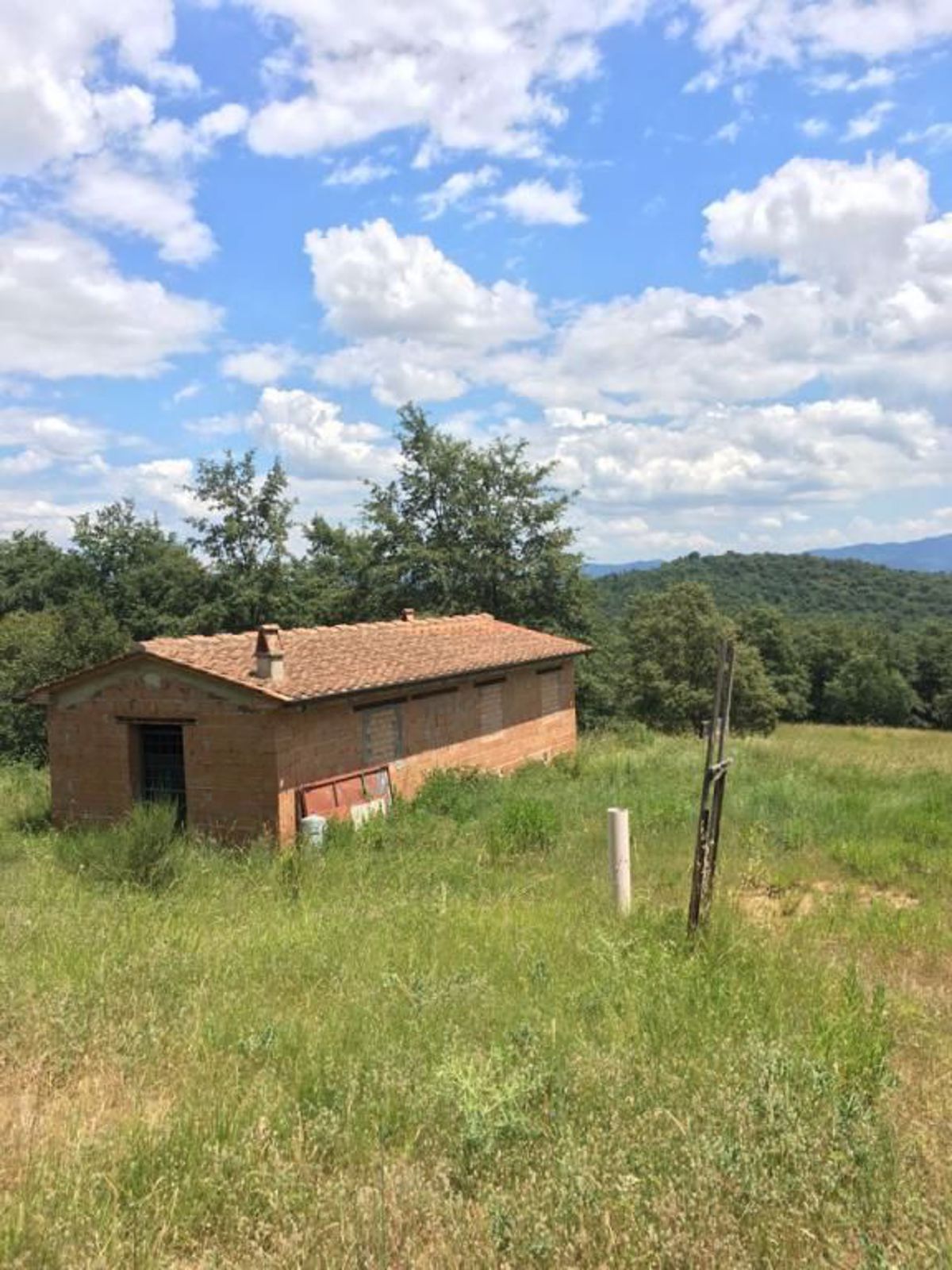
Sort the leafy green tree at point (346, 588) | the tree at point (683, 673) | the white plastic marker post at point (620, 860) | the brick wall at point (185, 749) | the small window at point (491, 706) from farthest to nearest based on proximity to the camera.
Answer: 1. the tree at point (683, 673)
2. the leafy green tree at point (346, 588)
3. the small window at point (491, 706)
4. the brick wall at point (185, 749)
5. the white plastic marker post at point (620, 860)

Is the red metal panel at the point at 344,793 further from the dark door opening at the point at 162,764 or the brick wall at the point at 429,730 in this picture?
the dark door opening at the point at 162,764

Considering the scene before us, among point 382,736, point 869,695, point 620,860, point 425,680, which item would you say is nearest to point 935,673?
point 869,695

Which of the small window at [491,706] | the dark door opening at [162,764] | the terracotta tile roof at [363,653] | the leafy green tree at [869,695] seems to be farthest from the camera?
the leafy green tree at [869,695]

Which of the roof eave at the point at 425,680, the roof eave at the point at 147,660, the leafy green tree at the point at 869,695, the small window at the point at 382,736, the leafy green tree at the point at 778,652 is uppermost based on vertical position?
the roof eave at the point at 147,660

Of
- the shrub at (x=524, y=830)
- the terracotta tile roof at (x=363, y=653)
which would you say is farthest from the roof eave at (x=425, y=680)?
the shrub at (x=524, y=830)

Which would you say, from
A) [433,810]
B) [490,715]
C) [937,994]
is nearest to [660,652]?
[490,715]

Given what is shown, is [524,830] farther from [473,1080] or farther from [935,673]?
[935,673]

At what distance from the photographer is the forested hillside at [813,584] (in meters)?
107

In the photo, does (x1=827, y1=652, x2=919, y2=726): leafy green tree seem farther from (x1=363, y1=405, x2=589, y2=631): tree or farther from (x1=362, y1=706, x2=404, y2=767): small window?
(x1=362, y1=706, x2=404, y2=767): small window

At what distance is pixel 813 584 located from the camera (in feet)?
396

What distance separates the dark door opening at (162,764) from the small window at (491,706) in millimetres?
6296

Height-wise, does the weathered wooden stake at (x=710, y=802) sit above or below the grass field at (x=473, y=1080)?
above

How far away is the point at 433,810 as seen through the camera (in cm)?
1486

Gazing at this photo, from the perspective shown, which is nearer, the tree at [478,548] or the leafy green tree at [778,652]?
the tree at [478,548]
